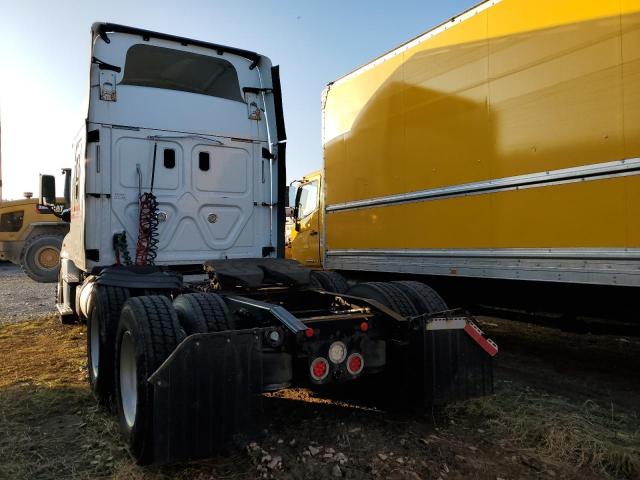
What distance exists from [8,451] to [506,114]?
189 inches

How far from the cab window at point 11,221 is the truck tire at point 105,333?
43.4 ft

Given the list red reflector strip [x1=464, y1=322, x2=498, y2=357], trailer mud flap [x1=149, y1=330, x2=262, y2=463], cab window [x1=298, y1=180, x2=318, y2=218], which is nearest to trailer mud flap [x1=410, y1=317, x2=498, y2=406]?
red reflector strip [x1=464, y1=322, x2=498, y2=357]

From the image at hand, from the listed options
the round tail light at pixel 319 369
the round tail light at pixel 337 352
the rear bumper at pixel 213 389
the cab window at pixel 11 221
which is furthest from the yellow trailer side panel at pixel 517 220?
the cab window at pixel 11 221

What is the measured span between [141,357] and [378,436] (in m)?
1.63

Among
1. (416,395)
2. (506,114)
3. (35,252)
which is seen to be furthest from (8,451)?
(35,252)

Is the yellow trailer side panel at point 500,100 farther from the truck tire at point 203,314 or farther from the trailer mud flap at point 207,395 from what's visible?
the trailer mud flap at point 207,395

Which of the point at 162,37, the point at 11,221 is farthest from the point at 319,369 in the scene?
the point at 11,221

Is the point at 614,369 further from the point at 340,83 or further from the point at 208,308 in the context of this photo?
the point at 340,83

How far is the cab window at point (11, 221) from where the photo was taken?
15.4 metres

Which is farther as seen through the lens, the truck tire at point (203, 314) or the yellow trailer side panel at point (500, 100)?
the yellow trailer side panel at point (500, 100)

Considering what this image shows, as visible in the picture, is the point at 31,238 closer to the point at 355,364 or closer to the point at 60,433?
the point at 60,433

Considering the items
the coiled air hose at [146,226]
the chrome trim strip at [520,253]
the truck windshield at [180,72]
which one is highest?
the truck windshield at [180,72]

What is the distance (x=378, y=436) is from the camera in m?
3.39

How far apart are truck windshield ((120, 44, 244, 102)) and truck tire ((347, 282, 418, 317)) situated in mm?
2775
